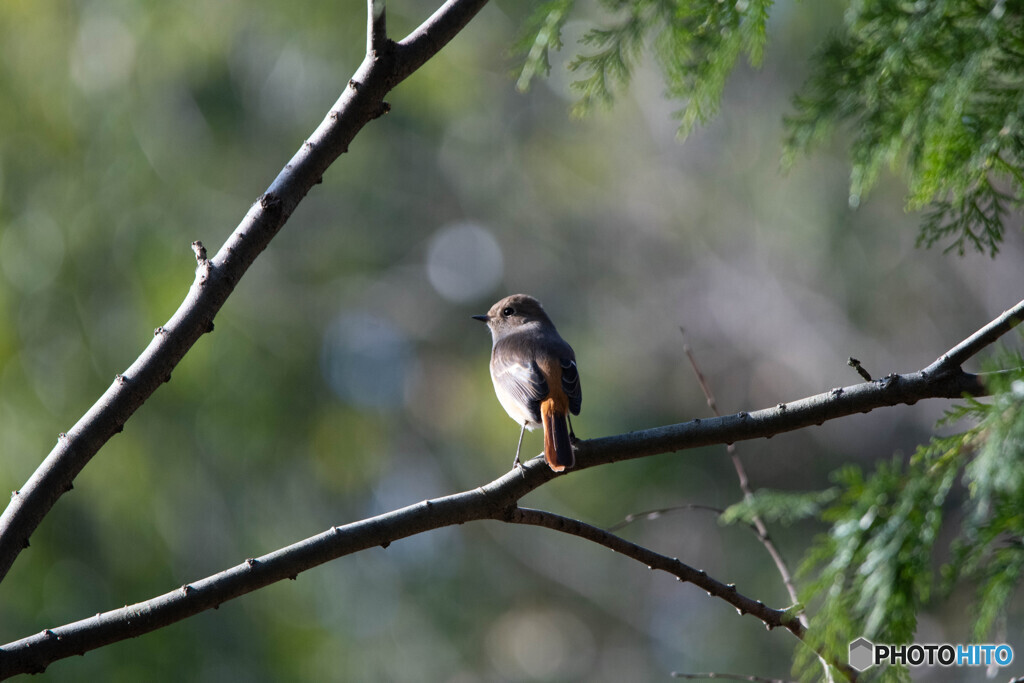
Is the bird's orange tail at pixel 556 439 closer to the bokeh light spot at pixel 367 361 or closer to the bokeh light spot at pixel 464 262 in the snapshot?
the bokeh light spot at pixel 367 361

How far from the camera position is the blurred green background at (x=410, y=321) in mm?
6973

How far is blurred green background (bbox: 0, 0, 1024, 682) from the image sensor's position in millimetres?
6973

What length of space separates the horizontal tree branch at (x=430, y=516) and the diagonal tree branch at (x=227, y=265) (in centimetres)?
24

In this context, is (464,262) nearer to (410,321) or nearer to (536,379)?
(410,321)

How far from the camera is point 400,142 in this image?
11.6 meters

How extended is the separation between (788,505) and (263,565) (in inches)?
45.8

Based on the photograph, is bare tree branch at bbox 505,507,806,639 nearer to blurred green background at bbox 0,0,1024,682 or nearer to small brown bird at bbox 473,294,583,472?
small brown bird at bbox 473,294,583,472

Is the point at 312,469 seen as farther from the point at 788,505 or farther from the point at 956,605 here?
the point at 788,505

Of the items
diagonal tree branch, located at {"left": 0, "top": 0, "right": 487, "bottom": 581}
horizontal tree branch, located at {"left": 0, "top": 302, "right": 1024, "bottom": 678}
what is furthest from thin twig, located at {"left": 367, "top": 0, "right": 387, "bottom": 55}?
horizontal tree branch, located at {"left": 0, "top": 302, "right": 1024, "bottom": 678}

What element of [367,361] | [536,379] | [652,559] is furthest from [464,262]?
[652,559]

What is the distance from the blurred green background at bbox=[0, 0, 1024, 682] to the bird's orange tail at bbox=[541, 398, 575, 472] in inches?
121

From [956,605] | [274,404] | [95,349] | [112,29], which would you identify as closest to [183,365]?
[95,349]

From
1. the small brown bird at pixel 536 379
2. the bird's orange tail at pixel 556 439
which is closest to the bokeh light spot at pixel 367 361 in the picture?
the small brown bird at pixel 536 379

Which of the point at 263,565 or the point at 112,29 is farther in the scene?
the point at 112,29
